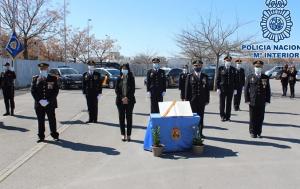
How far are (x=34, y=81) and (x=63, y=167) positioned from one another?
318cm

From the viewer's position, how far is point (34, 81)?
35.1ft

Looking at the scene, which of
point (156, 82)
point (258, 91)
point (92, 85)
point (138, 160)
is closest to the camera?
point (138, 160)

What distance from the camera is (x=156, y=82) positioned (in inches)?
530

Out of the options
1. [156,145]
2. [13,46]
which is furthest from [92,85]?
[13,46]

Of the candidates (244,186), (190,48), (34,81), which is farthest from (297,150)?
(190,48)

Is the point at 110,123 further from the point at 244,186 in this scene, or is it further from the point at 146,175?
the point at 244,186

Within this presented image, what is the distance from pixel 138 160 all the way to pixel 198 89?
312cm

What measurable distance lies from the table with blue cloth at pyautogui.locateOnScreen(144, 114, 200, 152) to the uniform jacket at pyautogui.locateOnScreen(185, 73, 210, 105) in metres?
1.71

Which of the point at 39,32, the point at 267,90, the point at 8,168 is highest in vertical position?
the point at 39,32

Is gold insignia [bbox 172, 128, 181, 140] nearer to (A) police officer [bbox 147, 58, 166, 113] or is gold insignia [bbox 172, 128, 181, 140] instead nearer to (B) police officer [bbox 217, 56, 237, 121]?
(A) police officer [bbox 147, 58, 166, 113]

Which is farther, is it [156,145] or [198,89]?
[198,89]

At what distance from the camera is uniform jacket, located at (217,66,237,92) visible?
14589mm

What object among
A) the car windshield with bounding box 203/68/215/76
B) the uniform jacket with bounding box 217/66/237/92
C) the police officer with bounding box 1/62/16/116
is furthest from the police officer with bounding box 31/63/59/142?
the car windshield with bounding box 203/68/215/76

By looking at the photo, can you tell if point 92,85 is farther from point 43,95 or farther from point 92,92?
point 43,95
